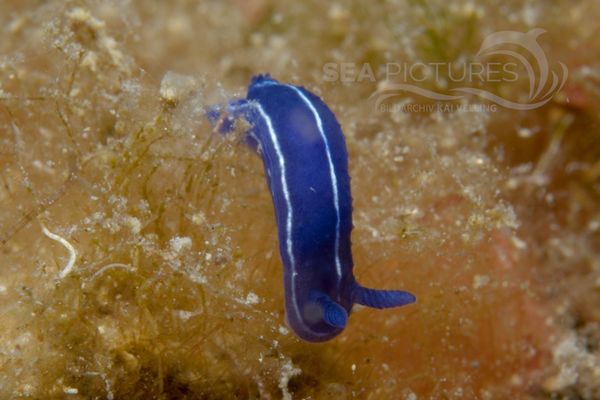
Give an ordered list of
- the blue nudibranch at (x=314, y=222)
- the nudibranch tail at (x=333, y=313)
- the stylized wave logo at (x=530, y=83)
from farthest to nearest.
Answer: the stylized wave logo at (x=530, y=83) < the blue nudibranch at (x=314, y=222) < the nudibranch tail at (x=333, y=313)

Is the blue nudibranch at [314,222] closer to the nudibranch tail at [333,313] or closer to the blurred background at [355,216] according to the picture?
the nudibranch tail at [333,313]

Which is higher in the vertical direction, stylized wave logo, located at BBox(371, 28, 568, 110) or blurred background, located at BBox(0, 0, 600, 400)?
stylized wave logo, located at BBox(371, 28, 568, 110)

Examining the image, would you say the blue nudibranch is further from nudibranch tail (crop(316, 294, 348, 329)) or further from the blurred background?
the blurred background

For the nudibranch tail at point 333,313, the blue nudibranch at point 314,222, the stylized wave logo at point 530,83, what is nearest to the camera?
the nudibranch tail at point 333,313

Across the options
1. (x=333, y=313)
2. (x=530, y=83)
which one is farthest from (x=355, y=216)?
(x=530, y=83)

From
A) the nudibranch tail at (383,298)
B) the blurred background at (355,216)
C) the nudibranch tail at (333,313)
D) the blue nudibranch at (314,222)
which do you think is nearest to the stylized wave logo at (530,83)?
the blurred background at (355,216)

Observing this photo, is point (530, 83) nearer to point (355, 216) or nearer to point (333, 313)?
point (355, 216)

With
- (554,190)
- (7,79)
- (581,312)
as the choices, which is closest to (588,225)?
(554,190)

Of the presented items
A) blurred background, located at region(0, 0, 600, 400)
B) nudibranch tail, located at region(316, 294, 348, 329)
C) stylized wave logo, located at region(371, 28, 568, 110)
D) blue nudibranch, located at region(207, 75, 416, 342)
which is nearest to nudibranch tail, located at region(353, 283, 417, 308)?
blue nudibranch, located at region(207, 75, 416, 342)
